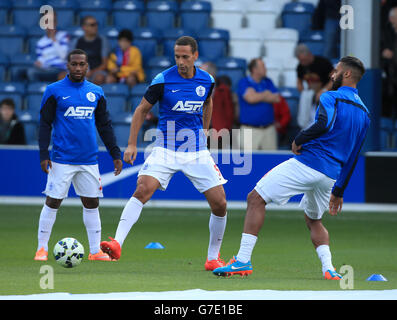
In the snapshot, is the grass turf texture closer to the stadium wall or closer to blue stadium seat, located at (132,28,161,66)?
the stadium wall

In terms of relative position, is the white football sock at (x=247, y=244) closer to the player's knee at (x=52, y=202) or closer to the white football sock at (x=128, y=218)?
the white football sock at (x=128, y=218)

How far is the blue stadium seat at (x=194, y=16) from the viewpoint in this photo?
19266mm

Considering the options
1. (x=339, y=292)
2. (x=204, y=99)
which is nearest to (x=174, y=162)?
(x=204, y=99)

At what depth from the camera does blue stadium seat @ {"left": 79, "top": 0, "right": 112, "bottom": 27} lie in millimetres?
19297

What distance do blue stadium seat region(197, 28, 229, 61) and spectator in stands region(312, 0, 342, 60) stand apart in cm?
203

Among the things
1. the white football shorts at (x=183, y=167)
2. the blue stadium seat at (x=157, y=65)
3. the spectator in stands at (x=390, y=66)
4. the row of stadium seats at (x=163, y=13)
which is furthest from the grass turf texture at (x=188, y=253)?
the row of stadium seats at (x=163, y=13)

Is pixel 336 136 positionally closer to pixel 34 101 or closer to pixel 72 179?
pixel 72 179

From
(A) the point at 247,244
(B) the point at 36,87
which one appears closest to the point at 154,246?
(A) the point at 247,244

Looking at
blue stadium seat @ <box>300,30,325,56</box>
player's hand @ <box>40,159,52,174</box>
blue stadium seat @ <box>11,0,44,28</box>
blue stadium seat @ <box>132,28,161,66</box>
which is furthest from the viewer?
blue stadium seat @ <box>11,0,44,28</box>

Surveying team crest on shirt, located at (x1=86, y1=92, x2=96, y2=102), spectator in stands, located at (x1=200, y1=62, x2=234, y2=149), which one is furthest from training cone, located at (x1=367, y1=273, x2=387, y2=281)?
spectator in stands, located at (x1=200, y1=62, x2=234, y2=149)

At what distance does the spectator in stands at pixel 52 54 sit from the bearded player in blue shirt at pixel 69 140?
7.84 metres

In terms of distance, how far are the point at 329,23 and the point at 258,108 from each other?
3559 millimetres

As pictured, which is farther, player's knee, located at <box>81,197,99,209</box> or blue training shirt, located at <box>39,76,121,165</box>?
player's knee, located at <box>81,197,99,209</box>

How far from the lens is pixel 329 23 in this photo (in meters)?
18.4
